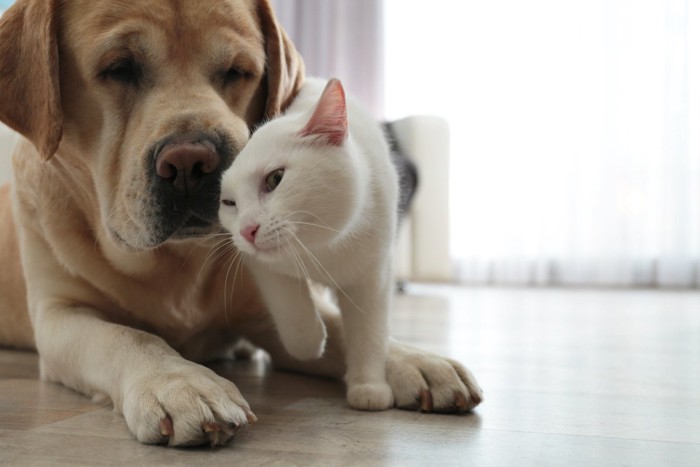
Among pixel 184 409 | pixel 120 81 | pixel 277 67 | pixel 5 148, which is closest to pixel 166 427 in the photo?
pixel 184 409

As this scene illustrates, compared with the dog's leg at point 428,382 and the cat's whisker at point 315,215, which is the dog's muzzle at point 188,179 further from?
the dog's leg at point 428,382

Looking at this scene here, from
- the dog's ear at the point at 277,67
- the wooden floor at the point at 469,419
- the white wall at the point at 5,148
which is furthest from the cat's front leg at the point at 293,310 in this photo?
the white wall at the point at 5,148

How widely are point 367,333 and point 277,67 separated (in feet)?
2.19

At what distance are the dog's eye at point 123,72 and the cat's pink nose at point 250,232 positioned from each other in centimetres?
58

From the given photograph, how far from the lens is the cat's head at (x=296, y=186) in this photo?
112 centimetres

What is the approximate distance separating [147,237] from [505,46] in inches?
189

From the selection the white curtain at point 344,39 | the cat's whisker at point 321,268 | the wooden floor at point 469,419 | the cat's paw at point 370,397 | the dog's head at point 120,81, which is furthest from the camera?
the white curtain at point 344,39

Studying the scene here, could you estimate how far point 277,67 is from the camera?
1690 millimetres

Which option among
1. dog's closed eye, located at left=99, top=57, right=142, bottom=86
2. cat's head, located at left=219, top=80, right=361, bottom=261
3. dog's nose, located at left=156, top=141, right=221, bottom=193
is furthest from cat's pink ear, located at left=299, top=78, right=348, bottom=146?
dog's closed eye, located at left=99, top=57, right=142, bottom=86

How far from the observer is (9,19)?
1.57 m

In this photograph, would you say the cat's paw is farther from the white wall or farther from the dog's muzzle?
the white wall

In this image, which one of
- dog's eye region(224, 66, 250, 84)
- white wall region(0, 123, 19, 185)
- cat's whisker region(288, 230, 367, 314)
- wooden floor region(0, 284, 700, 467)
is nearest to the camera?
wooden floor region(0, 284, 700, 467)

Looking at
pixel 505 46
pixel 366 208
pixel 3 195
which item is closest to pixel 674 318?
pixel 366 208

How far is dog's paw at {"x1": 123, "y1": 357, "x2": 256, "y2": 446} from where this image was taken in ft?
3.52
